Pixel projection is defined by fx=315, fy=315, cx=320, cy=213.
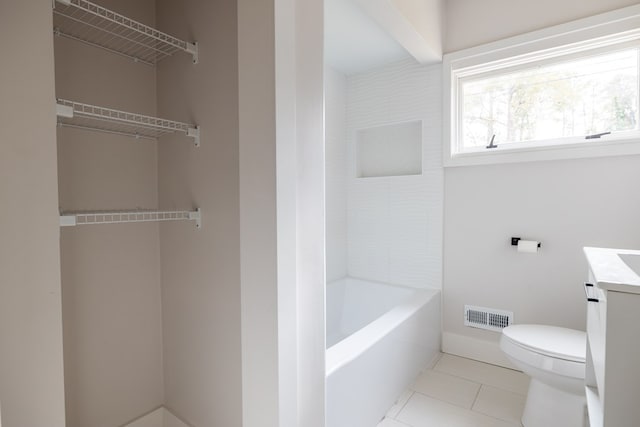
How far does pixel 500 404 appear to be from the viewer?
182 centimetres

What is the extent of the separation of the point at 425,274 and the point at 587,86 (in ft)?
5.40

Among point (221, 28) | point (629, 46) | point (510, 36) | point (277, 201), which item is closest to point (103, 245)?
point (277, 201)

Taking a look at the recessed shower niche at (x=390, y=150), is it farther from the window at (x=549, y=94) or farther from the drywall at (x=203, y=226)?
the drywall at (x=203, y=226)

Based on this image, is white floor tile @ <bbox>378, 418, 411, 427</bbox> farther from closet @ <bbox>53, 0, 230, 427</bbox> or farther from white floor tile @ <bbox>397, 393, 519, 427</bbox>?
closet @ <bbox>53, 0, 230, 427</bbox>

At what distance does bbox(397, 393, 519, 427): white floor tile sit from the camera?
1664 millimetres

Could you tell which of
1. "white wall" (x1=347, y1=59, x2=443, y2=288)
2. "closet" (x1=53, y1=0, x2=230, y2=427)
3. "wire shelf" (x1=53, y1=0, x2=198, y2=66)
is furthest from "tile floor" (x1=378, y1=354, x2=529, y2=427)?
"wire shelf" (x1=53, y1=0, x2=198, y2=66)

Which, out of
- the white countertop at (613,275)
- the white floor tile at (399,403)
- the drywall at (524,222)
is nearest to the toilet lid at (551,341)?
the drywall at (524,222)

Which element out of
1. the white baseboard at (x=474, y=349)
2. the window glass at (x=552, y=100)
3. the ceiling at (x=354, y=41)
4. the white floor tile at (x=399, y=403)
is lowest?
the white floor tile at (x=399, y=403)

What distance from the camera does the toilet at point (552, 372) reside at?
1.41 m

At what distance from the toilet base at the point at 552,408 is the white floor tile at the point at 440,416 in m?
0.14

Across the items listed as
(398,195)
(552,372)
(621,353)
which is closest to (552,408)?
(552,372)

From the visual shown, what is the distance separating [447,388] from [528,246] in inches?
41.4

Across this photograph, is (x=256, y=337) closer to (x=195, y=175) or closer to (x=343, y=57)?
(x=195, y=175)

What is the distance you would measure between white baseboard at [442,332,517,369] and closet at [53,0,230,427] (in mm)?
1816
